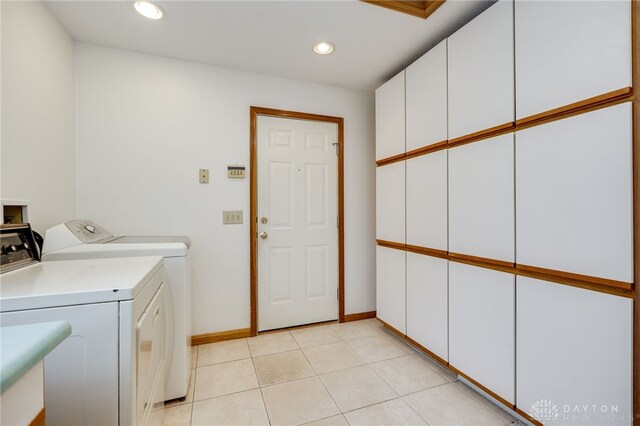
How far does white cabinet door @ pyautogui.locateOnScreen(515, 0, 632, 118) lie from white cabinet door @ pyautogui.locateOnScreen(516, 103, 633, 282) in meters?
0.11

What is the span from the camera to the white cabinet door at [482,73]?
1.50m

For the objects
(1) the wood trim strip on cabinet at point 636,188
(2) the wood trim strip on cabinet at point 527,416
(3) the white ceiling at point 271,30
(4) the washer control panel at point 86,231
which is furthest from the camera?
(3) the white ceiling at point 271,30

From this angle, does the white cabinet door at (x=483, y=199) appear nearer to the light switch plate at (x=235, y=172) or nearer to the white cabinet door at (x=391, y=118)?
the white cabinet door at (x=391, y=118)

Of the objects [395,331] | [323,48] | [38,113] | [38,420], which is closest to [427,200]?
[395,331]

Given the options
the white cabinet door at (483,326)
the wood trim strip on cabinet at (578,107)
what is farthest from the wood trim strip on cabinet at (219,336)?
the wood trim strip on cabinet at (578,107)

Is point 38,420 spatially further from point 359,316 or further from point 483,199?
point 359,316

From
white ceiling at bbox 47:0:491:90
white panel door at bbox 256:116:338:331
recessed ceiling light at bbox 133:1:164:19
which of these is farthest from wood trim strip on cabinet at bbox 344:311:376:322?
recessed ceiling light at bbox 133:1:164:19

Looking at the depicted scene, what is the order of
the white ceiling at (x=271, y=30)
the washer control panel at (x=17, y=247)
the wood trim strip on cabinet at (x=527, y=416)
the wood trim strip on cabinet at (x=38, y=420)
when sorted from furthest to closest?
the white ceiling at (x=271, y=30), the wood trim strip on cabinet at (x=527, y=416), the washer control panel at (x=17, y=247), the wood trim strip on cabinet at (x=38, y=420)

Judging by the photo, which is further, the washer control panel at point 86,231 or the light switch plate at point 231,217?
the light switch plate at point 231,217

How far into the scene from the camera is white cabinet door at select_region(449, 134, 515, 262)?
151 cm

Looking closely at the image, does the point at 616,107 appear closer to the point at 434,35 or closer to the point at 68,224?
the point at 434,35

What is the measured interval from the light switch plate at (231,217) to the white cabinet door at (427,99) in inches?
61.6

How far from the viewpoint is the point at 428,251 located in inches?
80.6

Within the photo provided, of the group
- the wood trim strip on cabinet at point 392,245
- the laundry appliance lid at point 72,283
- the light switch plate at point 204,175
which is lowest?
the wood trim strip on cabinet at point 392,245
